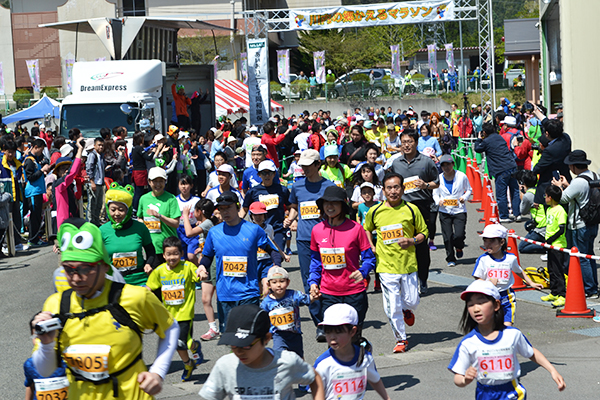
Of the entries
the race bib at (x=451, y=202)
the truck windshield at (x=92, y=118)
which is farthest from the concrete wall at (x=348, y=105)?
the race bib at (x=451, y=202)

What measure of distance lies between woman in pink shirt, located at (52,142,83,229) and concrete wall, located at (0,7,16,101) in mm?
48836

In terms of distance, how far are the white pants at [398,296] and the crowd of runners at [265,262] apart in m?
0.02

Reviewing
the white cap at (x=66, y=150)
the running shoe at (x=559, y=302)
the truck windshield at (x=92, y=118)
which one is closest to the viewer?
the running shoe at (x=559, y=302)

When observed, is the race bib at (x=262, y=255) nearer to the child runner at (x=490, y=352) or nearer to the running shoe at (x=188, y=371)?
the running shoe at (x=188, y=371)

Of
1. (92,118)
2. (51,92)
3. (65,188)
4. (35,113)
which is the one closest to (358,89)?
(51,92)

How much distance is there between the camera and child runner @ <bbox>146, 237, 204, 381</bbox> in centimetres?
745

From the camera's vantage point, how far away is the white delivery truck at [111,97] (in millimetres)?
20281

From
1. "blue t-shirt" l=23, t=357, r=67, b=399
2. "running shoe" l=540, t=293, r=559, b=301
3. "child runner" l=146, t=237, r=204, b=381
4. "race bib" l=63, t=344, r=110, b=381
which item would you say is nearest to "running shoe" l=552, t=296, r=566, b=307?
"running shoe" l=540, t=293, r=559, b=301

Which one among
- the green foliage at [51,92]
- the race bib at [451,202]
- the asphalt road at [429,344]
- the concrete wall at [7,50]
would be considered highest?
the concrete wall at [7,50]

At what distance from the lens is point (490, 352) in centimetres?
482

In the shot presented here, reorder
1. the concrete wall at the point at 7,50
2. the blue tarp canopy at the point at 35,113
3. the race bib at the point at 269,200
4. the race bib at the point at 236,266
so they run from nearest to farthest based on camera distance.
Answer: the race bib at the point at 236,266, the race bib at the point at 269,200, the blue tarp canopy at the point at 35,113, the concrete wall at the point at 7,50

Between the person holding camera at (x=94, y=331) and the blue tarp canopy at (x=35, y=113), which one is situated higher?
the blue tarp canopy at (x=35, y=113)

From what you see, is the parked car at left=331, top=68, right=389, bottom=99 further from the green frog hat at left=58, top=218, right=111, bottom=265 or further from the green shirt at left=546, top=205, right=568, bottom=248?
the green frog hat at left=58, top=218, right=111, bottom=265

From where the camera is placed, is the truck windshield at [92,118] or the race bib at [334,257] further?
the truck windshield at [92,118]
